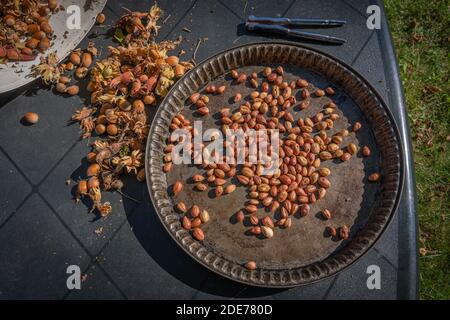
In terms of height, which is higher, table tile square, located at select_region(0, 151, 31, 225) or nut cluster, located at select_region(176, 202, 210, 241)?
nut cluster, located at select_region(176, 202, 210, 241)

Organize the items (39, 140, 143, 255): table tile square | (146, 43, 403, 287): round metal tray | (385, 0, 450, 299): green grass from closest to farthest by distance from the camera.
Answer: (146, 43, 403, 287): round metal tray
(39, 140, 143, 255): table tile square
(385, 0, 450, 299): green grass

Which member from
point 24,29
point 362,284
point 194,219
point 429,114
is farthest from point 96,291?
point 429,114

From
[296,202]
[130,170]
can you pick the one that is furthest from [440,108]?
[130,170]

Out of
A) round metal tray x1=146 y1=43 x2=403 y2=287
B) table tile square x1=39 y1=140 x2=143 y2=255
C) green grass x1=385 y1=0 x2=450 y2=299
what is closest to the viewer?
round metal tray x1=146 y1=43 x2=403 y2=287

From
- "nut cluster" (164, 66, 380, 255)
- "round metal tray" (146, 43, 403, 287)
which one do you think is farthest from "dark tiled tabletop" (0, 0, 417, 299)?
"nut cluster" (164, 66, 380, 255)

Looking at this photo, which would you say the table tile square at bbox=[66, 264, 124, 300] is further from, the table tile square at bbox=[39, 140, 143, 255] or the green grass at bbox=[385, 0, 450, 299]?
the green grass at bbox=[385, 0, 450, 299]

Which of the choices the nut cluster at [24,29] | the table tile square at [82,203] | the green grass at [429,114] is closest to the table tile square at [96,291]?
the table tile square at [82,203]

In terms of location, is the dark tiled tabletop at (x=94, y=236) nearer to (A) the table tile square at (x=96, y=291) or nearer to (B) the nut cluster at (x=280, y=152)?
(A) the table tile square at (x=96, y=291)
